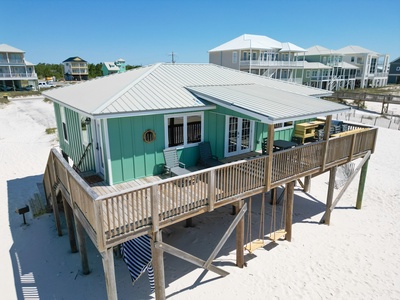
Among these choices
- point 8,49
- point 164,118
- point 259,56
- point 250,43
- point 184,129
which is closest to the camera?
point 164,118

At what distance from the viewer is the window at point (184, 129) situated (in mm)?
9453

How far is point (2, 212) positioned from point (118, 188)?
750cm

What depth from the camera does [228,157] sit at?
10.9 m

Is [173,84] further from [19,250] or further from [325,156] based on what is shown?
[19,250]

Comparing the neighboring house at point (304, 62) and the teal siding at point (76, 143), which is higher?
the neighboring house at point (304, 62)

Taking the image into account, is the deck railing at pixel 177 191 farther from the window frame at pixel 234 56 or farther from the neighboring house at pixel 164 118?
the window frame at pixel 234 56

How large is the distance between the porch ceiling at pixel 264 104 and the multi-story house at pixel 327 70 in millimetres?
46142

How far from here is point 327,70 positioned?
184ft

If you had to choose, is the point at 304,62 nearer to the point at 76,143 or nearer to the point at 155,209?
the point at 76,143

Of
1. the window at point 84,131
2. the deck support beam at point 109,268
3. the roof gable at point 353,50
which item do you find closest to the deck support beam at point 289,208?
the deck support beam at point 109,268

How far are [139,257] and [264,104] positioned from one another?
5.77 m

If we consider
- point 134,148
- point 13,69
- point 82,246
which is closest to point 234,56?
point 134,148

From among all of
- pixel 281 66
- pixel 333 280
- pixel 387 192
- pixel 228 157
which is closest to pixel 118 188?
pixel 228 157

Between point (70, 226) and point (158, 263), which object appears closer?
point (158, 263)
